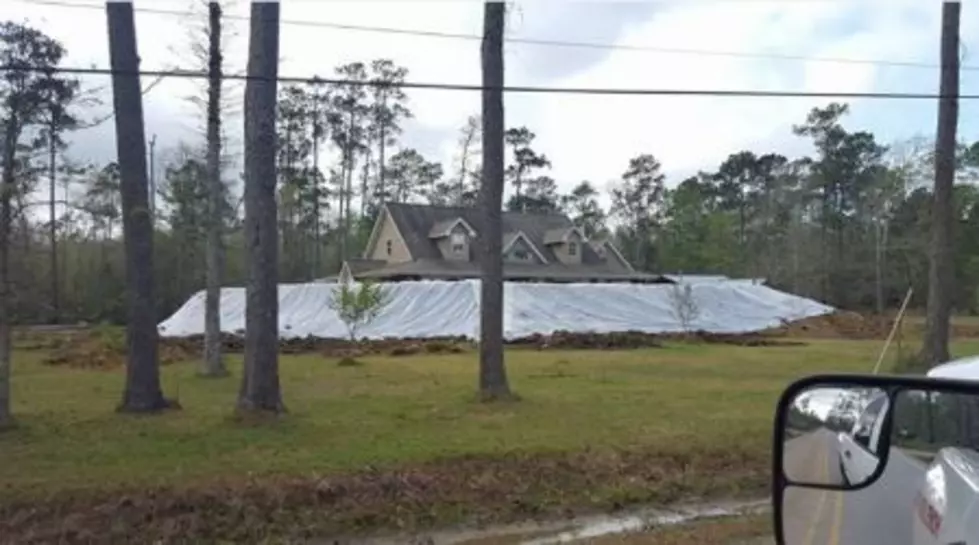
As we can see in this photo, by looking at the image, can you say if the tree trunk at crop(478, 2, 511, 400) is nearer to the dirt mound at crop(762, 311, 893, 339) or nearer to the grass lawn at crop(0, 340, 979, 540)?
the grass lawn at crop(0, 340, 979, 540)

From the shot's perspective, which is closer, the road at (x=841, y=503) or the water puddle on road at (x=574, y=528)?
the road at (x=841, y=503)

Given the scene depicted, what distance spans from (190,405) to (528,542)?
786 centimetres

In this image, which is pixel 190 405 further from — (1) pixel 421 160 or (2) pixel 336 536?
(1) pixel 421 160

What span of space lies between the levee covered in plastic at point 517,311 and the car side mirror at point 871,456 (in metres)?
27.3

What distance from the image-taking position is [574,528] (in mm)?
6422

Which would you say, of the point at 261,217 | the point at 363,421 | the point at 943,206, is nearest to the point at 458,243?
the point at 943,206

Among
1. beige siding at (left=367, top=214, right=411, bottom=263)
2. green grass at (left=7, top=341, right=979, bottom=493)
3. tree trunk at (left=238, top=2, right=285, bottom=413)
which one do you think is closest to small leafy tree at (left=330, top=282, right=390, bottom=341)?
green grass at (left=7, top=341, right=979, bottom=493)

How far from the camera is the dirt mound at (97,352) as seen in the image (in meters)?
21.7

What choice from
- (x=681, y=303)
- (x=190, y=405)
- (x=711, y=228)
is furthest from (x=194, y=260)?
(x=711, y=228)

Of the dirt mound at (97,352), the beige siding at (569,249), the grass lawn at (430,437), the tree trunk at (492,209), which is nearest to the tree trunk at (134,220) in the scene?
the grass lawn at (430,437)

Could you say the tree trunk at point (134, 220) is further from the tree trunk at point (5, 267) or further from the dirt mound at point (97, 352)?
the dirt mound at point (97, 352)

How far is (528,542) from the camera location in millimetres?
6027

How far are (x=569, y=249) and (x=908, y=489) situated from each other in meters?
44.3

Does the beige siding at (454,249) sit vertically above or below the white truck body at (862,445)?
above
